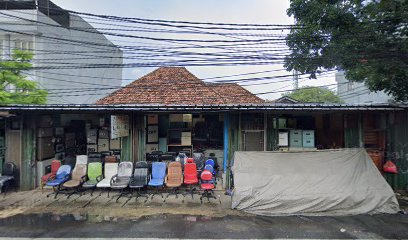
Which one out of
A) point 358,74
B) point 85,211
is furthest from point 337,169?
point 85,211

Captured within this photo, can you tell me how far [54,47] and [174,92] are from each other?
755cm

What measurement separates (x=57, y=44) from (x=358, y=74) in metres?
15.9

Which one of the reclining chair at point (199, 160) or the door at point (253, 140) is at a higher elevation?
the door at point (253, 140)

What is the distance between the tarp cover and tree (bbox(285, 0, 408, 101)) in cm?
283

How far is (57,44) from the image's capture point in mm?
15977

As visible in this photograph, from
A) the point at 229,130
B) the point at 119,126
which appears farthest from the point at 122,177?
the point at 229,130

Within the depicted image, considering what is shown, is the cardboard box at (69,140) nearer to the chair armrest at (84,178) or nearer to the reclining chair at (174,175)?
the chair armrest at (84,178)

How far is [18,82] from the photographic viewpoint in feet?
41.5

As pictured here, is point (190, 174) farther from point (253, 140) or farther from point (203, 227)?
point (203, 227)

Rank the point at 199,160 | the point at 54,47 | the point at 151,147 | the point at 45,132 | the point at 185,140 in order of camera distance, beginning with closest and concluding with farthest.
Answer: the point at 45,132 → the point at 199,160 → the point at 151,147 → the point at 185,140 → the point at 54,47

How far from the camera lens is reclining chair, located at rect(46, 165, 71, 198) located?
8482 mm

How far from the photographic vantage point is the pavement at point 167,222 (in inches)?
228

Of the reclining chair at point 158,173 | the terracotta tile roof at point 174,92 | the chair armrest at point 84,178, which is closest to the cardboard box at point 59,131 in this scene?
the chair armrest at point 84,178

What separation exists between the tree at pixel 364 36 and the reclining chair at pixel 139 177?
20.0 feet
